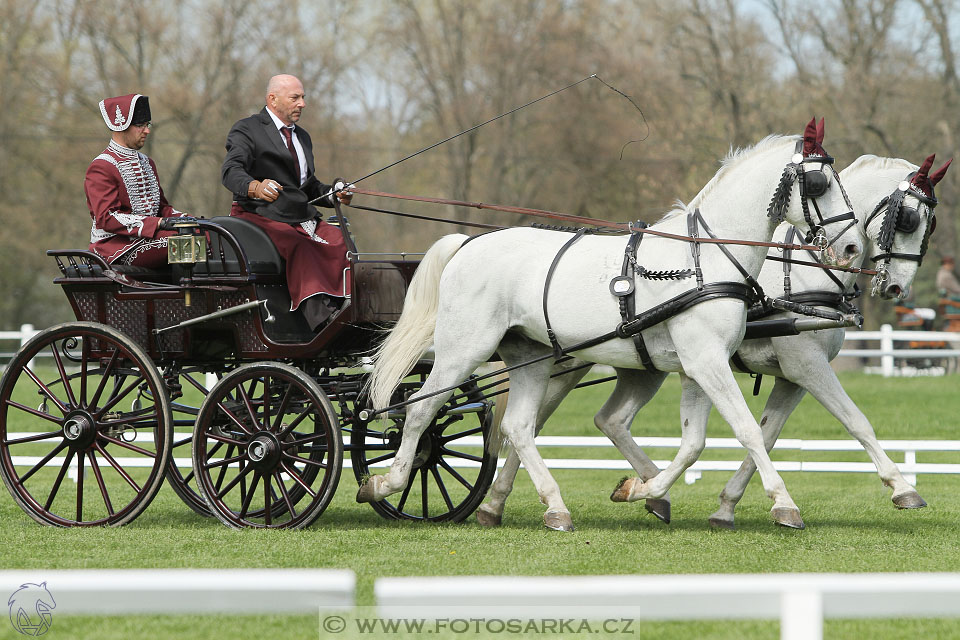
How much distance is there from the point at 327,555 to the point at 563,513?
4.88 feet

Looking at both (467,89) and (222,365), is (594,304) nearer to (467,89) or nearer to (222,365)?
(222,365)

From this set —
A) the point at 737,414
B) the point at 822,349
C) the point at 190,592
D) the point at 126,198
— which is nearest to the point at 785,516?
the point at 737,414

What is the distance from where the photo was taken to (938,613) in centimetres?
272

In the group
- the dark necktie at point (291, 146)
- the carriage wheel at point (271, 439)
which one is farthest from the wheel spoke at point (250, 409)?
the dark necktie at point (291, 146)

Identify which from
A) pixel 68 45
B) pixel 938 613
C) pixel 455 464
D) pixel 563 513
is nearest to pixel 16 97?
pixel 68 45

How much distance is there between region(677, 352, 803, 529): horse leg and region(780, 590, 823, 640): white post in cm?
320

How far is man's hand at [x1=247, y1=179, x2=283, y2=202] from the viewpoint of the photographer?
6570 millimetres

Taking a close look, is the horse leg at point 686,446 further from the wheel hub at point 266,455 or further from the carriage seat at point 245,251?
the carriage seat at point 245,251

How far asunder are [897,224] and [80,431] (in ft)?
15.1

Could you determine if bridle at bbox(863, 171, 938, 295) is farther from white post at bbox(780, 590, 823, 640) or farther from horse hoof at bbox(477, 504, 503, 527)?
white post at bbox(780, 590, 823, 640)

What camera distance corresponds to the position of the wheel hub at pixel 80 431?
6602mm

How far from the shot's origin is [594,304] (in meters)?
6.21

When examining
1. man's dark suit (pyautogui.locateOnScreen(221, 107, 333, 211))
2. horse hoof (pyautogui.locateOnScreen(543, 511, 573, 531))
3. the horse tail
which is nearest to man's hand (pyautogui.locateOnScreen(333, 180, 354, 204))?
man's dark suit (pyautogui.locateOnScreen(221, 107, 333, 211))

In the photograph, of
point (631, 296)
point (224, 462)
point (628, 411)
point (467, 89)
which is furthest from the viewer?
point (467, 89)
